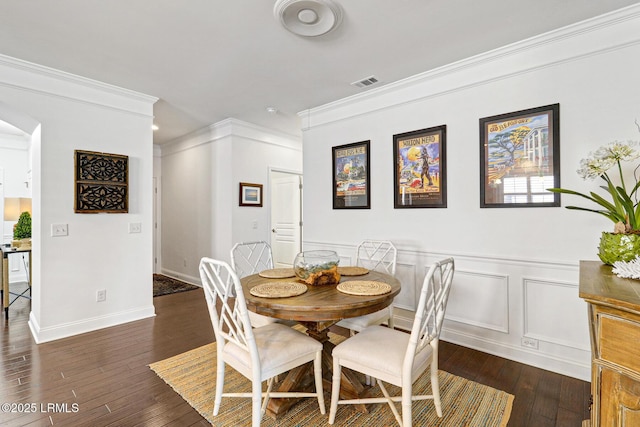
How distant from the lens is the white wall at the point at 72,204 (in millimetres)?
2828

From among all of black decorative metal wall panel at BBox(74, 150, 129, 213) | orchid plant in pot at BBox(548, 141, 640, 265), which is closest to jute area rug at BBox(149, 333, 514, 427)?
orchid plant in pot at BBox(548, 141, 640, 265)

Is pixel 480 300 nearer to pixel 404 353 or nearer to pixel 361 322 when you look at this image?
pixel 361 322

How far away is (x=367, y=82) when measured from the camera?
3.09m

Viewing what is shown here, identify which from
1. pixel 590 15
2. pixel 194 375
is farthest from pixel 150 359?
pixel 590 15

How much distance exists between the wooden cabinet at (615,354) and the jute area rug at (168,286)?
4766mm

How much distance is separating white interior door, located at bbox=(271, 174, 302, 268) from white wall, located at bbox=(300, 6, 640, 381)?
7.51 feet

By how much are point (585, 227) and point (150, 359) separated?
3553 mm

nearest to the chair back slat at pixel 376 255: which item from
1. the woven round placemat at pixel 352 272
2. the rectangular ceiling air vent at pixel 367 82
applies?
the woven round placemat at pixel 352 272

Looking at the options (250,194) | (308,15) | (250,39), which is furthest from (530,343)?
(250,194)

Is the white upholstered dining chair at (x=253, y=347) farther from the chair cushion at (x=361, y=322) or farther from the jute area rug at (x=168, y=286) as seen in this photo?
the jute area rug at (x=168, y=286)

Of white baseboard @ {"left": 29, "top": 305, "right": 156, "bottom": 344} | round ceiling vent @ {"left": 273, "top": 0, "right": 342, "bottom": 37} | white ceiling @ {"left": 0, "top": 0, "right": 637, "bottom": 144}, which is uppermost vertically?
white ceiling @ {"left": 0, "top": 0, "right": 637, "bottom": 144}

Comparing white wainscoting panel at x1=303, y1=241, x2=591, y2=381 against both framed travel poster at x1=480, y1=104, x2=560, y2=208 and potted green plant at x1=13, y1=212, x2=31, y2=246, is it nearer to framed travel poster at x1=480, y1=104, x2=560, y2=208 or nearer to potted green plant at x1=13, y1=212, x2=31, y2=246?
framed travel poster at x1=480, y1=104, x2=560, y2=208

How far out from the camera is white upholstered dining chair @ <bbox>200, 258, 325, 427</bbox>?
1.50m

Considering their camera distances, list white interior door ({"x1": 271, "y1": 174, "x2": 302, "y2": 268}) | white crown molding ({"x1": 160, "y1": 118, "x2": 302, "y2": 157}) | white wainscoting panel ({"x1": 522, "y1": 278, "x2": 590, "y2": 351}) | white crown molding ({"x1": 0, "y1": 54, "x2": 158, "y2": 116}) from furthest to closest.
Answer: white interior door ({"x1": 271, "y1": 174, "x2": 302, "y2": 268})
white crown molding ({"x1": 160, "y1": 118, "x2": 302, "y2": 157})
white crown molding ({"x1": 0, "y1": 54, "x2": 158, "y2": 116})
white wainscoting panel ({"x1": 522, "y1": 278, "x2": 590, "y2": 351})
